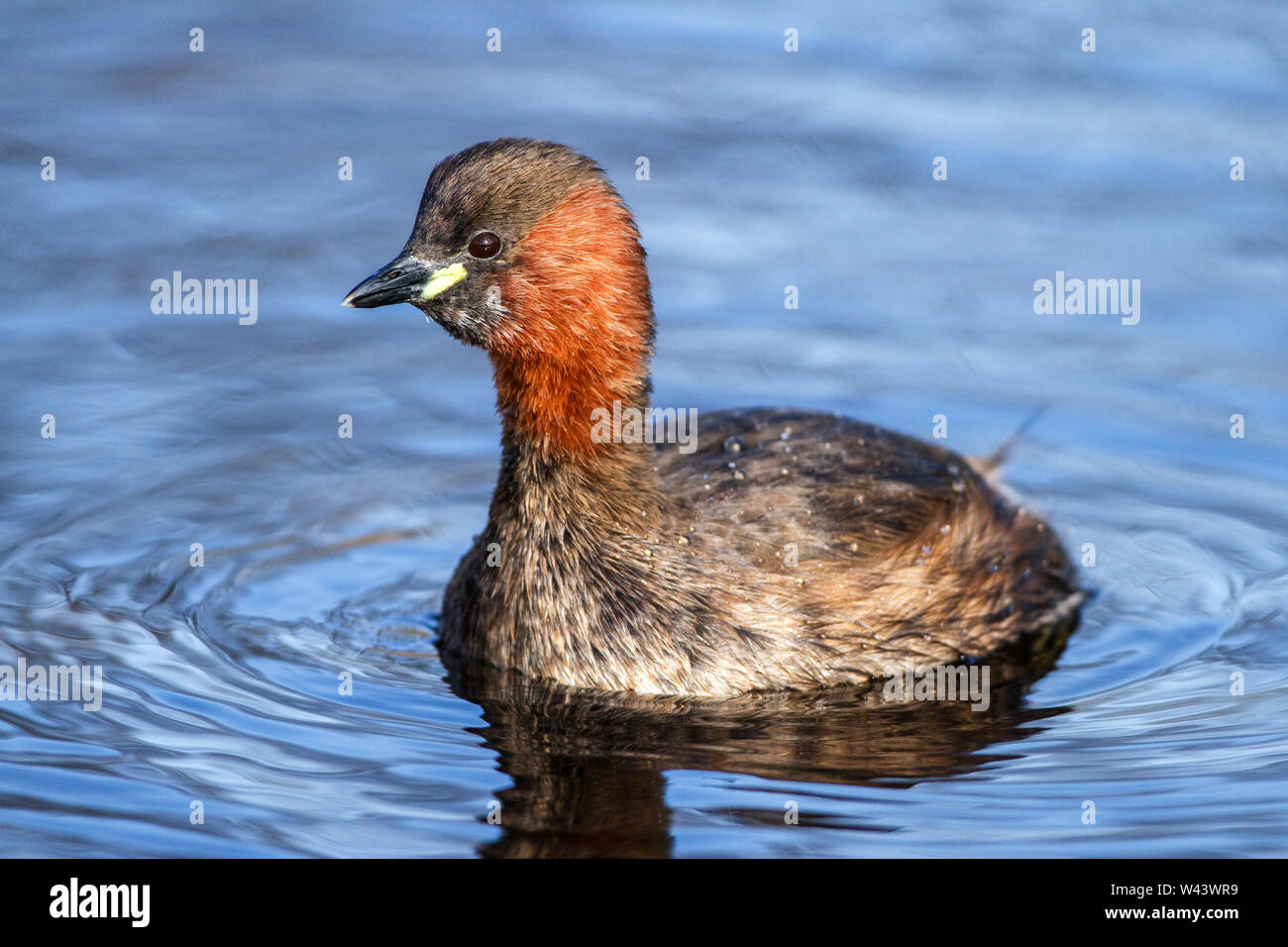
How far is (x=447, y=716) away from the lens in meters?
8.35

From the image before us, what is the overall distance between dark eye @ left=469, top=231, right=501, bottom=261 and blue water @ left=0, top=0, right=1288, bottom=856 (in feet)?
6.47

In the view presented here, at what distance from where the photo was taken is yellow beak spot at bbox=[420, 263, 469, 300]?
27.4ft

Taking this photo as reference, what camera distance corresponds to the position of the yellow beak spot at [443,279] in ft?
27.4

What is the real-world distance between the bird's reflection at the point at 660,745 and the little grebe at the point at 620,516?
0.48ft

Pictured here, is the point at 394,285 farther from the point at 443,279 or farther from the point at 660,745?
the point at 660,745

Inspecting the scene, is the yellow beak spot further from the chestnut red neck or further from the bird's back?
the bird's back

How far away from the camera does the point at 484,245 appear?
27.5 feet

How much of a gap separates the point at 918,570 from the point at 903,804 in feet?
5.26

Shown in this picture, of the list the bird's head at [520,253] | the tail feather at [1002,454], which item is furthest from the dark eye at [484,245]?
the tail feather at [1002,454]

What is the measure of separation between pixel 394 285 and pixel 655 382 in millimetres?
3732

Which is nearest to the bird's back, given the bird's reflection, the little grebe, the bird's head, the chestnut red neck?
the little grebe

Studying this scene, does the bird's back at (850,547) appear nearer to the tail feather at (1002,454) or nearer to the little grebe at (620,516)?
the little grebe at (620,516)

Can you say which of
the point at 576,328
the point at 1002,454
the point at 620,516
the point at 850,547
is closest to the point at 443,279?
the point at 576,328

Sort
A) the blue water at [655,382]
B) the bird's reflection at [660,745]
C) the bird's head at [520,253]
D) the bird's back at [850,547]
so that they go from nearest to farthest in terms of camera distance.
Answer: the bird's reflection at [660,745]
the blue water at [655,382]
the bird's head at [520,253]
the bird's back at [850,547]
